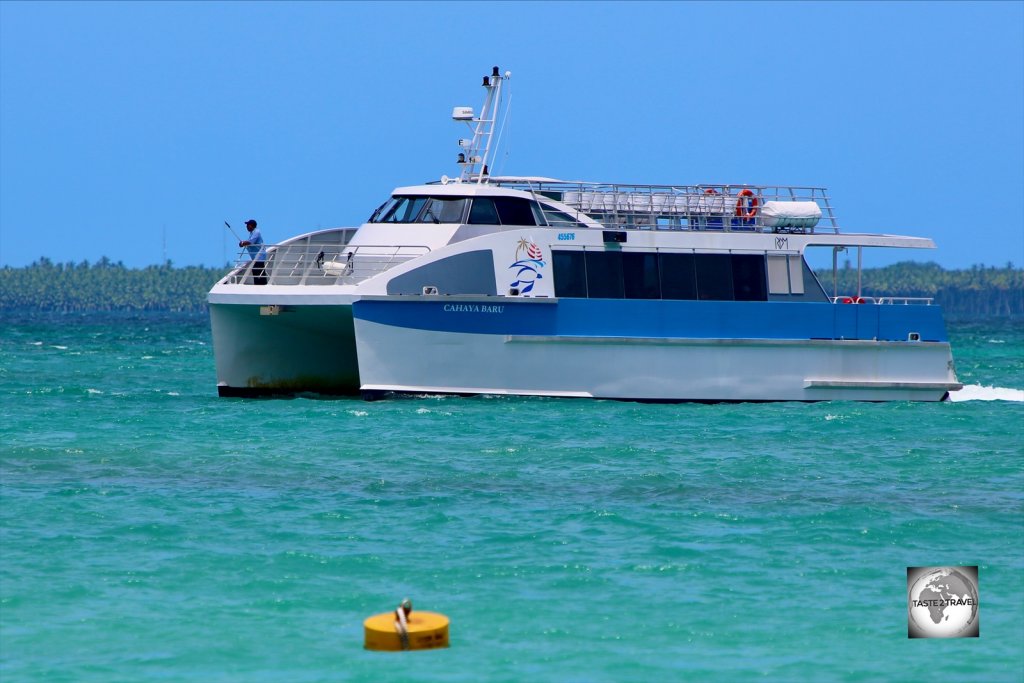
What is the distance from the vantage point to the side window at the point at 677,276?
26812 millimetres

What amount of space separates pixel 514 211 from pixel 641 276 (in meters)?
2.58

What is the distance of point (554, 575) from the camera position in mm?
12883

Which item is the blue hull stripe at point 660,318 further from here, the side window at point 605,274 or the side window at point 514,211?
the side window at point 514,211

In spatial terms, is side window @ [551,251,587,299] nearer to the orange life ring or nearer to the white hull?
the white hull

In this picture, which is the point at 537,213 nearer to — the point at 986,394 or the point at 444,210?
the point at 444,210

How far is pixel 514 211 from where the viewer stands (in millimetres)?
26438

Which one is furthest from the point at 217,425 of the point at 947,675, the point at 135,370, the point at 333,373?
the point at 135,370

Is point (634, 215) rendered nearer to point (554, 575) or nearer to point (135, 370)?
point (554, 575)

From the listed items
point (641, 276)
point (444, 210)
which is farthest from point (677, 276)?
point (444, 210)

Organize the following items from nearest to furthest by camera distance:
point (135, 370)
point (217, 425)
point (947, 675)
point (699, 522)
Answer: point (947, 675) < point (699, 522) < point (217, 425) < point (135, 370)

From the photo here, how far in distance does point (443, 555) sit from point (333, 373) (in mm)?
15723

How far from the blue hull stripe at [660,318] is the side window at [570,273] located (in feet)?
1.43

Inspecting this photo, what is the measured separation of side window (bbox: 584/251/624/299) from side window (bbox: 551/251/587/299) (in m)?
0.12

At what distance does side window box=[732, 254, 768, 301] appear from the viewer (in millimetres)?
27266
